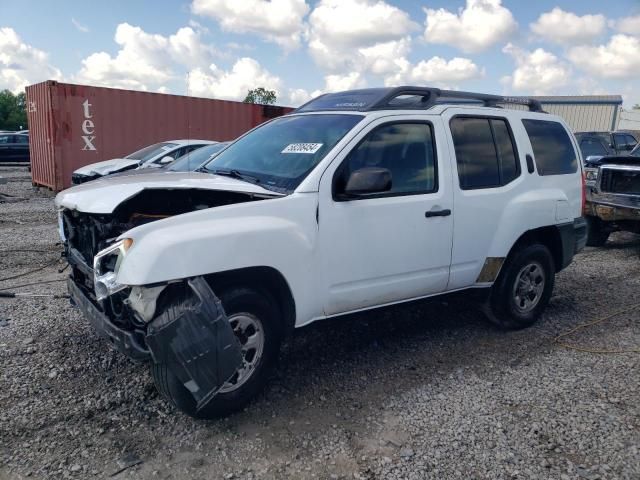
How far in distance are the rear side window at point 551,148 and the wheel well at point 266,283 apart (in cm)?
292

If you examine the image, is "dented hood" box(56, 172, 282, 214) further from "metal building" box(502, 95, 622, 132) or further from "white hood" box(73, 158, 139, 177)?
"metal building" box(502, 95, 622, 132)

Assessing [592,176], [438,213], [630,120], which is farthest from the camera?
[630,120]

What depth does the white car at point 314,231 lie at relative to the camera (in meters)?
3.03

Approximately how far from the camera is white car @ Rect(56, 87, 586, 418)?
3025 mm

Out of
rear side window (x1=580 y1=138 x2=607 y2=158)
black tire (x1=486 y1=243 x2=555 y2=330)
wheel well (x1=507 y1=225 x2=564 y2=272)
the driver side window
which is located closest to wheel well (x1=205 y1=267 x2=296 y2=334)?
the driver side window

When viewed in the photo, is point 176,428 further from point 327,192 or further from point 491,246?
point 491,246

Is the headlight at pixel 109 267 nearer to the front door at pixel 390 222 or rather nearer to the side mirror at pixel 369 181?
the front door at pixel 390 222

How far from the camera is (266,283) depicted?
3.52 meters

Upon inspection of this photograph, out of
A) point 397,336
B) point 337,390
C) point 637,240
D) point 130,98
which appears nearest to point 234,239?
point 337,390

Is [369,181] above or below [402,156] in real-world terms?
below

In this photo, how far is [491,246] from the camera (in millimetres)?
4719

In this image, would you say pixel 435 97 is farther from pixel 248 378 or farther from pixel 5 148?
pixel 5 148

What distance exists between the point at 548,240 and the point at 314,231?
286 cm

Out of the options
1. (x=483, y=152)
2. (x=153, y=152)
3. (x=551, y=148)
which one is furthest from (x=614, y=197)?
(x=153, y=152)
